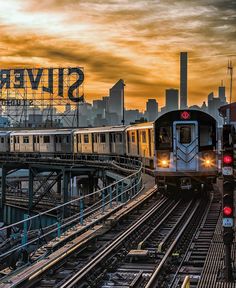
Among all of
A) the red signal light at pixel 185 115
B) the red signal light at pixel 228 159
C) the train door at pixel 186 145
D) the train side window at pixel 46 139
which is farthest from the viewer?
the train side window at pixel 46 139

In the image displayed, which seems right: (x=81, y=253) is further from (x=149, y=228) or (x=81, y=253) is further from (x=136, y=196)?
(x=136, y=196)

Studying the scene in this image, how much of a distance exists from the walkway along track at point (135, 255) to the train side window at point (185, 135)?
3.70 m

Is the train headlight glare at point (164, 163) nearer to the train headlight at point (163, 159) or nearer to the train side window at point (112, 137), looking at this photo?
the train headlight at point (163, 159)

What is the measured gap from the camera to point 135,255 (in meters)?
12.6

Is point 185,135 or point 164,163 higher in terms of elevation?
point 185,135

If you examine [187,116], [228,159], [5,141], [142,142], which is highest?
[187,116]

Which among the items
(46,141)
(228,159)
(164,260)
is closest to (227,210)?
(228,159)

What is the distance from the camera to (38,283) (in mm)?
10602

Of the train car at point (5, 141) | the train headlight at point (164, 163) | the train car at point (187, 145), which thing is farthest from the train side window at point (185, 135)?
the train car at point (5, 141)

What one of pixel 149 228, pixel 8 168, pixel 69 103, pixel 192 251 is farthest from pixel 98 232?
pixel 69 103

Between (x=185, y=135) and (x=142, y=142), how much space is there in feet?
38.6

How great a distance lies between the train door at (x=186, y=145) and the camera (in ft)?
71.1

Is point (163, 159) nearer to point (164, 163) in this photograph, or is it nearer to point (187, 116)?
point (164, 163)

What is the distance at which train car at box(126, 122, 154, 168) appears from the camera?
30.3 metres
